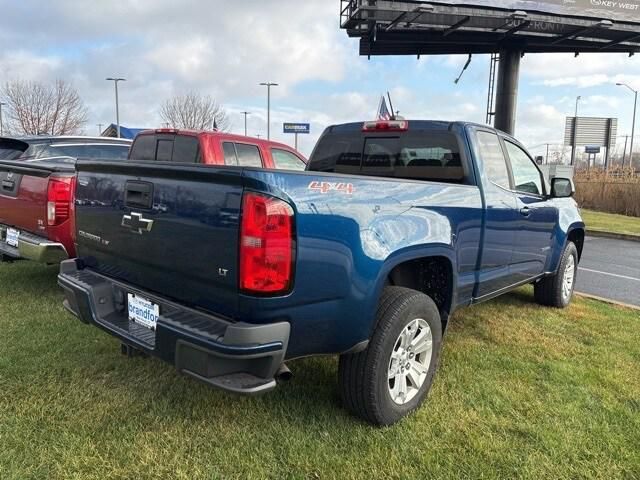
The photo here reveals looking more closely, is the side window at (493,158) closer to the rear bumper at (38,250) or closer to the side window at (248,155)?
the side window at (248,155)

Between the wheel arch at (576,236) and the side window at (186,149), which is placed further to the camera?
the side window at (186,149)

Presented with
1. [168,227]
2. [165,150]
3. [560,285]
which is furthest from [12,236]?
[560,285]

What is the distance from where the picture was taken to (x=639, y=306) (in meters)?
6.27

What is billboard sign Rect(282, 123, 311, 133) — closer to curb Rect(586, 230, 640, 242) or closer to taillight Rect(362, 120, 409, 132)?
curb Rect(586, 230, 640, 242)

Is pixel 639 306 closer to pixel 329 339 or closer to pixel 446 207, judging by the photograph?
pixel 446 207

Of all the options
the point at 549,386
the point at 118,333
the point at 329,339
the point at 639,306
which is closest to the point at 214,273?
the point at 329,339

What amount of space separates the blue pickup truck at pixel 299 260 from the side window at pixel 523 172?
17.1 inches

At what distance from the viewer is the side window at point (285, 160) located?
25.4ft

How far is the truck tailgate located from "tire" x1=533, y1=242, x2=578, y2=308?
14.2ft

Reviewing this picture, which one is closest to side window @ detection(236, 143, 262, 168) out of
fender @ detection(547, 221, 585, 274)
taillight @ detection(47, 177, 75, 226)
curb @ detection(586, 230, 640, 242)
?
taillight @ detection(47, 177, 75, 226)

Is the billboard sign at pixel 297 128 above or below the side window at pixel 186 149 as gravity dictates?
above

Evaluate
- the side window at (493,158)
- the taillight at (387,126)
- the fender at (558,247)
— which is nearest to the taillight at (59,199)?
the taillight at (387,126)

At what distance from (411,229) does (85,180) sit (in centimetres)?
216

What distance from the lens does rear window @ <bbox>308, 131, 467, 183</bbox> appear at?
4.00 meters
